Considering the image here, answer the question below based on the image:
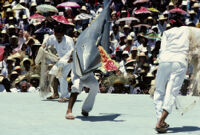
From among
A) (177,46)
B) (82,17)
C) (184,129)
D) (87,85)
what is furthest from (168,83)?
(82,17)

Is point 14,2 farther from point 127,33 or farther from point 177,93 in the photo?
point 177,93

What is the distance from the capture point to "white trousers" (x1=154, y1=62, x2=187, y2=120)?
8.27m

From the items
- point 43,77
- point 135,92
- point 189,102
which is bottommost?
point 135,92

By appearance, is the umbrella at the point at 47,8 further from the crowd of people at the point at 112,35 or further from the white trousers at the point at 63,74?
the white trousers at the point at 63,74

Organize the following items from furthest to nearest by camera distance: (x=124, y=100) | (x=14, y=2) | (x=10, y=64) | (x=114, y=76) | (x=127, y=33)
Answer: (x=14, y=2), (x=127, y=33), (x=10, y=64), (x=114, y=76), (x=124, y=100)

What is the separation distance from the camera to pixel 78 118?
978cm

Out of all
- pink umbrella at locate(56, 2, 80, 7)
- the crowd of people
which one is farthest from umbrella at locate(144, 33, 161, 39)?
pink umbrella at locate(56, 2, 80, 7)

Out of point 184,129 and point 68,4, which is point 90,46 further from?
point 68,4

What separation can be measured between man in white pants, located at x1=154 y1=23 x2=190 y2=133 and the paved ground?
1.43ft

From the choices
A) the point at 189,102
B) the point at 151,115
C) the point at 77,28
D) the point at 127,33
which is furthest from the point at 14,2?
the point at 189,102

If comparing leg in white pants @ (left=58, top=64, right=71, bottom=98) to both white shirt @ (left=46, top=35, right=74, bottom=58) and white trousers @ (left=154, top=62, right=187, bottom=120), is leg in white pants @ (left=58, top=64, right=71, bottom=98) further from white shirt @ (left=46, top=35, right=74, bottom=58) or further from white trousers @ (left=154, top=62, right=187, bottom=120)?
white trousers @ (left=154, top=62, right=187, bottom=120)

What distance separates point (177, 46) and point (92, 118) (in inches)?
88.8

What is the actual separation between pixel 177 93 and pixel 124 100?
4581 mm

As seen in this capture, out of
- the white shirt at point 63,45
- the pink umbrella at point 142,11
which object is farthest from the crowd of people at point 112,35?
the white shirt at point 63,45
